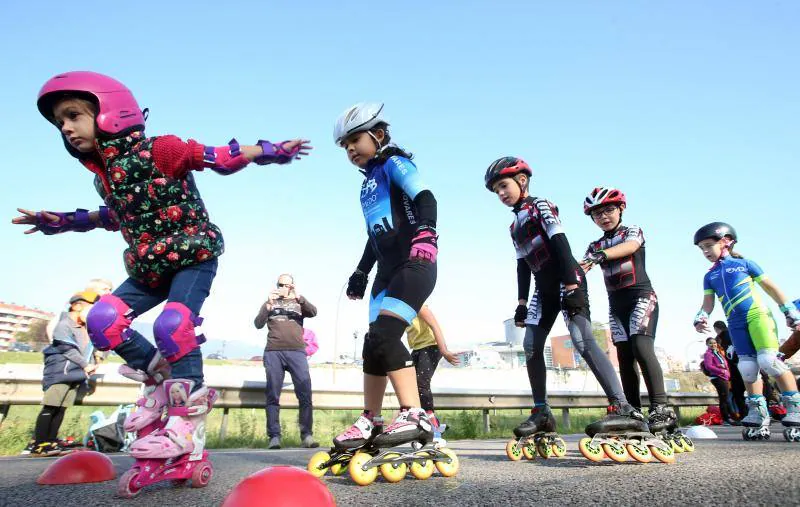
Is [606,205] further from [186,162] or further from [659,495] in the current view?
[186,162]

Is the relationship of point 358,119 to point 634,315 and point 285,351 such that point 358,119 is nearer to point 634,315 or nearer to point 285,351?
point 634,315

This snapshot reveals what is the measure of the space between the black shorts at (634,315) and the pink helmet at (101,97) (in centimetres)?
410

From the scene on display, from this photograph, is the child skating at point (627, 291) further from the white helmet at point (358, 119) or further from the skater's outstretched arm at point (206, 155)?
the skater's outstretched arm at point (206, 155)

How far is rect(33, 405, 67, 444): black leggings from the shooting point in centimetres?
497

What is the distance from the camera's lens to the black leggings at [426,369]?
5781mm

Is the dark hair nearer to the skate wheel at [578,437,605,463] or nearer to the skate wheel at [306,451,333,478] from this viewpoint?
the skate wheel at [306,451,333,478]

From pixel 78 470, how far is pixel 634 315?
4182 mm

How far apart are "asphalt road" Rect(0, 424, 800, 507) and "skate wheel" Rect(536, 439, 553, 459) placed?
63cm

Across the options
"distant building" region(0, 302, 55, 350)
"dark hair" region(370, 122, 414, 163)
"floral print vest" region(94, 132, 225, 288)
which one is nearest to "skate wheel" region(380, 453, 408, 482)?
"floral print vest" region(94, 132, 225, 288)

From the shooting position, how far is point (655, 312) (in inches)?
171

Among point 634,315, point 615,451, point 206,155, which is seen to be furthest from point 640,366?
point 206,155

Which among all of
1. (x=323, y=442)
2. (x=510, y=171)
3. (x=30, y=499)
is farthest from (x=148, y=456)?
(x=323, y=442)

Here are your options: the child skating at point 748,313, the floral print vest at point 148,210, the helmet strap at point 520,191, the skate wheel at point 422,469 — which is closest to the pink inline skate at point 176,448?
the floral print vest at point 148,210

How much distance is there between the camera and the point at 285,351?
21.7 feet
